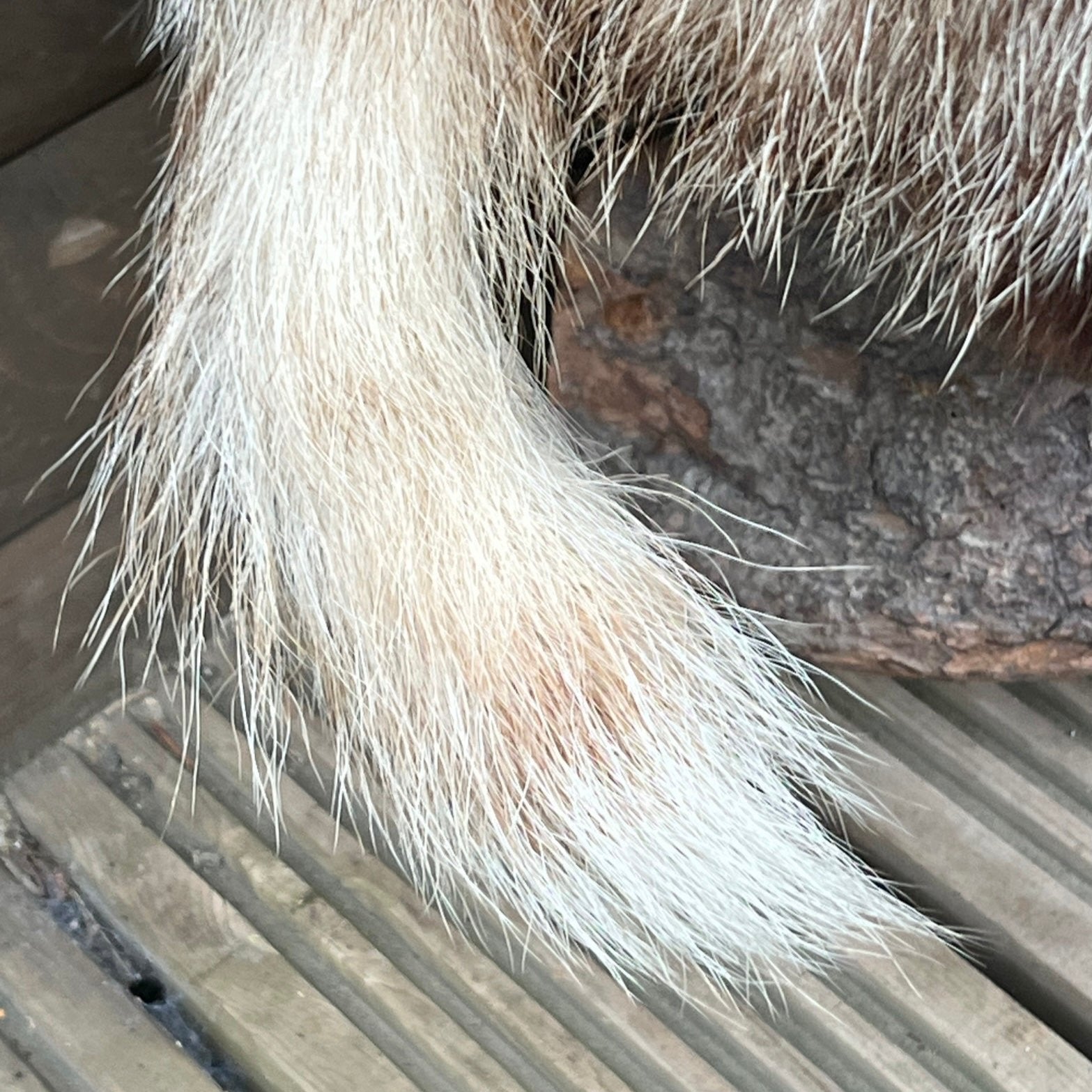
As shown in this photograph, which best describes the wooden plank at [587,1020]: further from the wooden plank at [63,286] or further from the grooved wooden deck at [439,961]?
the wooden plank at [63,286]

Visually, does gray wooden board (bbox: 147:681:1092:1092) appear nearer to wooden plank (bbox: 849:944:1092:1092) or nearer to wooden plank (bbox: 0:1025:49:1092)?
wooden plank (bbox: 849:944:1092:1092)

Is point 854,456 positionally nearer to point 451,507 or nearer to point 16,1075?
point 451,507

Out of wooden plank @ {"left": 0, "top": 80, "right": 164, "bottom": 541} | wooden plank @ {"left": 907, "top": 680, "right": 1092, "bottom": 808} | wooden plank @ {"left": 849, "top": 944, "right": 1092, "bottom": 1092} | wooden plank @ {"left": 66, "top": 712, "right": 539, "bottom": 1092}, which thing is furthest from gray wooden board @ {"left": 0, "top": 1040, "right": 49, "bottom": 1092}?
wooden plank @ {"left": 907, "top": 680, "right": 1092, "bottom": 808}

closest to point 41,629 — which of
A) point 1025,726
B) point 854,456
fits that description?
point 854,456

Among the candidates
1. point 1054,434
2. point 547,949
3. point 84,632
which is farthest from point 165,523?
point 1054,434

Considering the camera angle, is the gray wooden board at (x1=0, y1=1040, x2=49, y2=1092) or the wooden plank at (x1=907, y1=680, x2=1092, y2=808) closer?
the gray wooden board at (x1=0, y1=1040, x2=49, y2=1092)

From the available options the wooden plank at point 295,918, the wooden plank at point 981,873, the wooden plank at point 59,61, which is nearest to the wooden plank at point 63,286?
the wooden plank at point 59,61
